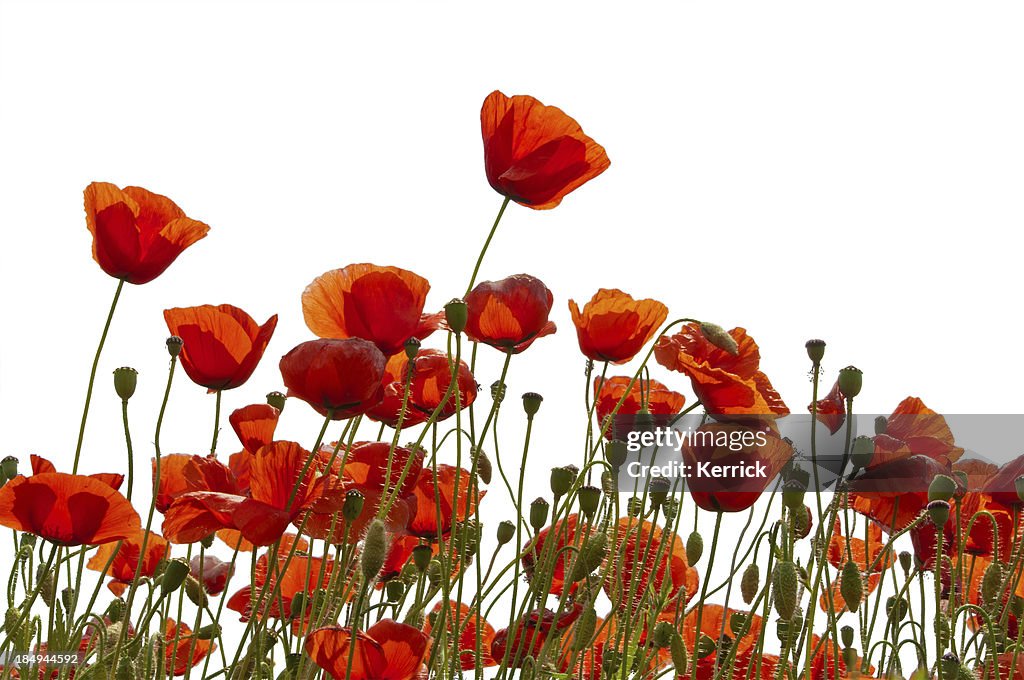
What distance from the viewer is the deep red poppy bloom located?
4.75 feet

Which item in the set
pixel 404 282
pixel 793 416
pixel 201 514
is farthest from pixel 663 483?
pixel 201 514

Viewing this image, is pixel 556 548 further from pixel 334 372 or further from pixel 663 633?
pixel 334 372

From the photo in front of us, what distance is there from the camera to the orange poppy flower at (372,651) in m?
1.06

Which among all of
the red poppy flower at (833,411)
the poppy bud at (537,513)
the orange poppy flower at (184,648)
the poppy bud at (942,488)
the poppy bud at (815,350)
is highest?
the poppy bud at (815,350)

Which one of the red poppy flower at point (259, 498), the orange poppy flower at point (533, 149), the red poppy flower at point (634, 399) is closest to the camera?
the red poppy flower at point (259, 498)

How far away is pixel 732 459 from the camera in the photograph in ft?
4.69

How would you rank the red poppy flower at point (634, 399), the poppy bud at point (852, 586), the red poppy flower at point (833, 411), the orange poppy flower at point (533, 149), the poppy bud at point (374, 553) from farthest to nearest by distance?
the red poppy flower at point (634, 399) < the red poppy flower at point (833, 411) < the orange poppy flower at point (533, 149) < the poppy bud at point (852, 586) < the poppy bud at point (374, 553)

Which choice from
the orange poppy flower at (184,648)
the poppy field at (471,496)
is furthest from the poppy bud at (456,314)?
the orange poppy flower at (184,648)

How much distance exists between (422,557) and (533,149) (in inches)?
22.8

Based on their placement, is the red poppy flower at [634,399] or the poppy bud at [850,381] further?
the red poppy flower at [634,399]

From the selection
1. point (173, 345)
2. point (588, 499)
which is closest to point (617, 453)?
point (588, 499)

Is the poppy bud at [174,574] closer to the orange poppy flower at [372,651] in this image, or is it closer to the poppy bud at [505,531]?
the orange poppy flower at [372,651]

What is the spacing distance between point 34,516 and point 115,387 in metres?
0.20

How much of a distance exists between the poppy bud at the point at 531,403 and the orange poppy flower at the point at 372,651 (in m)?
0.52
